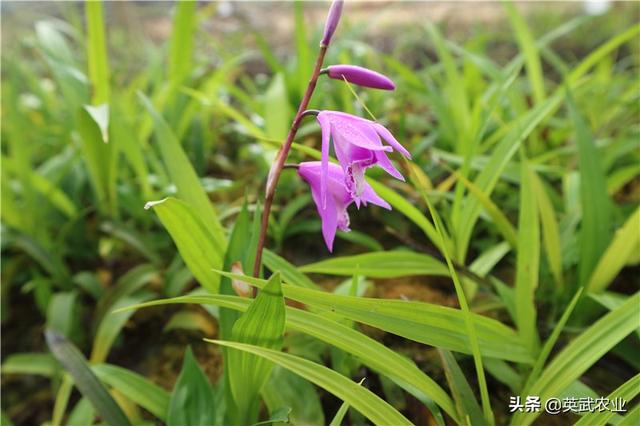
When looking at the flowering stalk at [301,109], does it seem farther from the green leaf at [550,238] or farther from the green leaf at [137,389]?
the green leaf at [550,238]

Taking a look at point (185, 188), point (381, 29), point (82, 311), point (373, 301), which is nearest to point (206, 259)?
point (185, 188)

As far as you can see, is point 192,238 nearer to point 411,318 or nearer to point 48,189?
point 411,318

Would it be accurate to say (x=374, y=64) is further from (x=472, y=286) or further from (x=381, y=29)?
(x=381, y=29)

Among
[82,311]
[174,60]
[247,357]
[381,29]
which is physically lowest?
[82,311]

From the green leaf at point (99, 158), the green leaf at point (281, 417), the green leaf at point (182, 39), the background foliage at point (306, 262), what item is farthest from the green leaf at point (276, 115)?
the green leaf at point (281, 417)

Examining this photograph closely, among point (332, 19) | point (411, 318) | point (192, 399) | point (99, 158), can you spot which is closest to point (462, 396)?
point (411, 318)
